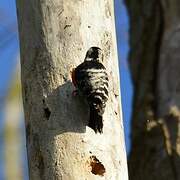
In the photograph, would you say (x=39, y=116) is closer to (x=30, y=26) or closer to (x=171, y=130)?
(x=30, y=26)

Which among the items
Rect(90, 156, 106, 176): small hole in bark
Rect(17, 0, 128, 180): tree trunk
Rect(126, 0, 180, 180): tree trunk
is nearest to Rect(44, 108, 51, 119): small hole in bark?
Rect(17, 0, 128, 180): tree trunk

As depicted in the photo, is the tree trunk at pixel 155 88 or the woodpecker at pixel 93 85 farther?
the tree trunk at pixel 155 88

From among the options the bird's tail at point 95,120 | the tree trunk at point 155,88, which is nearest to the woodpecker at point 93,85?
the bird's tail at point 95,120

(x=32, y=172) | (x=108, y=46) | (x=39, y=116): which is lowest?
(x=32, y=172)

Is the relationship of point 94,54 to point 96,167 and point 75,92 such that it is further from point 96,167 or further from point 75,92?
point 96,167

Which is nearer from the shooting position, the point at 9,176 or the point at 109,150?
the point at 109,150

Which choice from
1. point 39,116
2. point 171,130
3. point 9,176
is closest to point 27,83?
point 39,116

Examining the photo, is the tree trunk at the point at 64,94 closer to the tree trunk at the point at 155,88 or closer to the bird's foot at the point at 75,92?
the bird's foot at the point at 75,92

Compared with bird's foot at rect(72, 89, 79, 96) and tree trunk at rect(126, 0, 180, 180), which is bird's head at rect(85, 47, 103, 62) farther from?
tree trunk at rect(126, 0, 180, 180)
